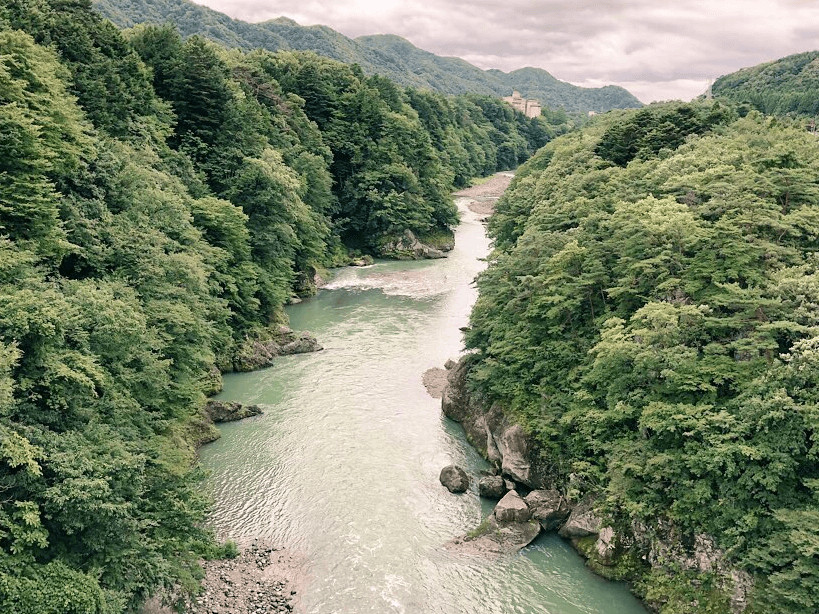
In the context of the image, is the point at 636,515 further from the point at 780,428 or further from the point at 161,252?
the point at 161,252

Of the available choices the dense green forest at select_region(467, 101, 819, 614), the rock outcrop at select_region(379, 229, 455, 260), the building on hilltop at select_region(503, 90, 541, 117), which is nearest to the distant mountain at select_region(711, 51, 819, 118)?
the rock outcrop at select_region(379, 229, 455, 260)

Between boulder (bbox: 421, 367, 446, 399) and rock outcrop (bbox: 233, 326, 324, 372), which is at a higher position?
rock outcrop (bbox: 233, 326, 324, 372)

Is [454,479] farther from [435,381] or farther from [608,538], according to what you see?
[435,381]

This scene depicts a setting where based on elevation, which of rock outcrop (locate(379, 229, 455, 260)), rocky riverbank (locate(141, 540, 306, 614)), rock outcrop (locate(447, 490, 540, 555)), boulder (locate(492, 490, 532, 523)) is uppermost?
rock outcrop (locate(379, 229, 455, 260))

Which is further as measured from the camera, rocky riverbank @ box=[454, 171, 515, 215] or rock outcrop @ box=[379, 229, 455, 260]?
rocky riverbank @ box=[454, 171, 515, 215]

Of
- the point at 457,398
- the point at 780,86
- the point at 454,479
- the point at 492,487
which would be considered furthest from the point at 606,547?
the point at 780,86

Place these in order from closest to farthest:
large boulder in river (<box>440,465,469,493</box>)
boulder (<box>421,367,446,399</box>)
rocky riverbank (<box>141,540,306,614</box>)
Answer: rocky riverbank (<box>141,540,306,614</box>) < large boulder in river (<box>440,465,469,493</box>) < boulder (<box>421,367,446,399</box>)

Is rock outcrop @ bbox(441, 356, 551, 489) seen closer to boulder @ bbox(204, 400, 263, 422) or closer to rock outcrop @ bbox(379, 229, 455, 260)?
boulder @ bbox(204, 400, 263, 422)

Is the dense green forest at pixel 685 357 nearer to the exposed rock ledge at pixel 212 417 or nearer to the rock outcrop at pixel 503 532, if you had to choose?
the rock outcrop at pixel 503 532
